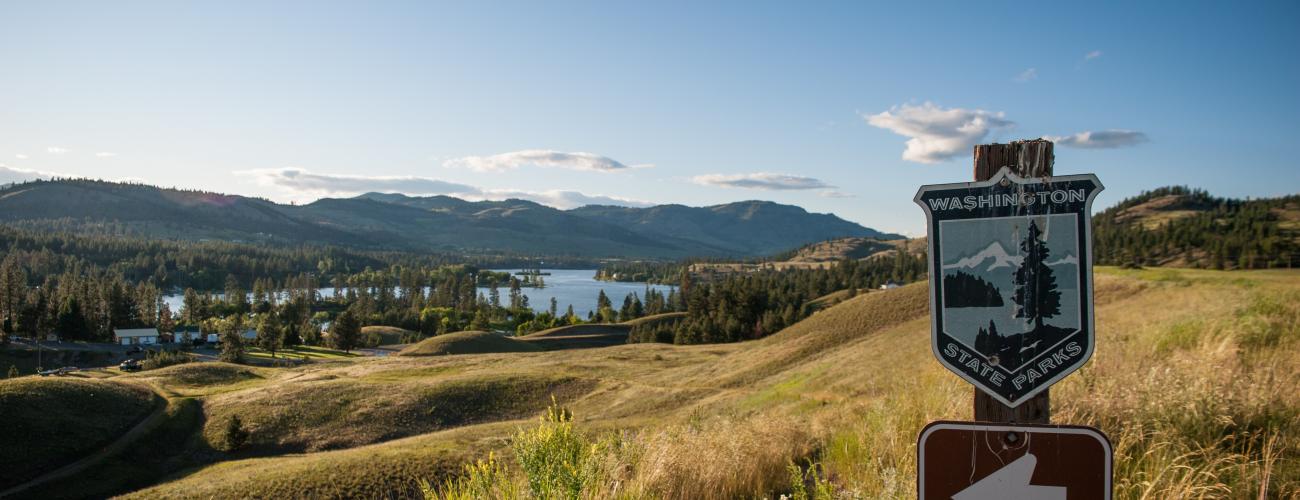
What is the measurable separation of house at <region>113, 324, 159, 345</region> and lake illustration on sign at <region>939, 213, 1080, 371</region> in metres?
126

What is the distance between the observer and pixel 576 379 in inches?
1769

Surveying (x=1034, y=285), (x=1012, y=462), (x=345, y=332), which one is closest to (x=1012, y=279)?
(x=1034, y=285)

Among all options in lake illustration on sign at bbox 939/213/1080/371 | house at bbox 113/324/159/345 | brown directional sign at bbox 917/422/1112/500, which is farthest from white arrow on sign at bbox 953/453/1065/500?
house at bbox 113/324/159/345

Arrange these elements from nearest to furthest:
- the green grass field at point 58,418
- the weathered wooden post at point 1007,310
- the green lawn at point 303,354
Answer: the weathered wooden post at point 1007,310 → the green grass field at point 58,418 → the green lawn at point 303,354

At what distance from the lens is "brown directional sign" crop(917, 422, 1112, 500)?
9.36 feet

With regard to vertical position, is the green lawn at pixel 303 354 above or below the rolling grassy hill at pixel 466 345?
below

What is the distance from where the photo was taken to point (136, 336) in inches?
3927

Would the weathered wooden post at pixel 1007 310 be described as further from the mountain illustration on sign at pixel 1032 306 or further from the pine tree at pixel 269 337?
the pine tree at pixel 269 337

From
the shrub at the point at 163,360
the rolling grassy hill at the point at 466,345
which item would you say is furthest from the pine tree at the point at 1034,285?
the shrub at the point at 163,360

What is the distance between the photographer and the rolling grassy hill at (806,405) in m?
6.12

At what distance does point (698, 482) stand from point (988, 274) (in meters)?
3.89

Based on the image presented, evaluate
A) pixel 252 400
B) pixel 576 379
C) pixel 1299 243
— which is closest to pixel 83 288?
pixel 252 400

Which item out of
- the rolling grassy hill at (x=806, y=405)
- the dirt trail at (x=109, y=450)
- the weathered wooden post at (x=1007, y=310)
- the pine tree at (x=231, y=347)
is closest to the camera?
the weathered wooden post at (x=1007, y=310)

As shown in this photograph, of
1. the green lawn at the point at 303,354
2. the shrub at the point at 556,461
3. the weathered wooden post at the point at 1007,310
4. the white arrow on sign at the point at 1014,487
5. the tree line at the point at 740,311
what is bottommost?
the green lawn at the point at 303,354
